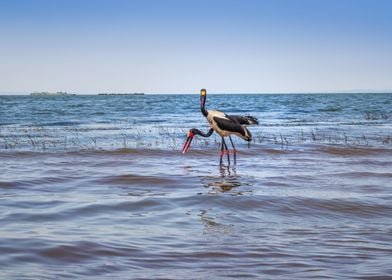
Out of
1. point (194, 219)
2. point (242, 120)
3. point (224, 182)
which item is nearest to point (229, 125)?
point (242, 120)

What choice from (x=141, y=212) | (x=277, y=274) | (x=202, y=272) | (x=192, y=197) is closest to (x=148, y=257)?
(x=202, y=272)

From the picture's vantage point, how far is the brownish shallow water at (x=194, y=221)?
16.4ft

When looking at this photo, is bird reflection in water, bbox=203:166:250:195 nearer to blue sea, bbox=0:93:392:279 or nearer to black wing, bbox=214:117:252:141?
blue sea, bbox=0:93:392:279

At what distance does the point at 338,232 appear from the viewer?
6512mm

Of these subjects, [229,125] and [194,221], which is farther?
[229,125]

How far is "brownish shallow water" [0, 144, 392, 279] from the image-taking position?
16.4 ft

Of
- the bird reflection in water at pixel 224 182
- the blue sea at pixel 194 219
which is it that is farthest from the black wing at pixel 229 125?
the bird reflection in water at pixel 224 182

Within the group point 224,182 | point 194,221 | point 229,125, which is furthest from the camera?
point 229,125

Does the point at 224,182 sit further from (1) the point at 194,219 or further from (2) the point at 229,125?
(2) the point at 229,125

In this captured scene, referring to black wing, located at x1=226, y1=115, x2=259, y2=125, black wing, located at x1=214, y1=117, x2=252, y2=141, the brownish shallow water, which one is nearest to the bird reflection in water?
the brownish shallow water

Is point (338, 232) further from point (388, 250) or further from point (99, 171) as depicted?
point (99, 171)

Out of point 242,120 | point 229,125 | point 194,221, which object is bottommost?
point 194,221

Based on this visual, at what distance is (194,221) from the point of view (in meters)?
7.04

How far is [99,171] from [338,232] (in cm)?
698
